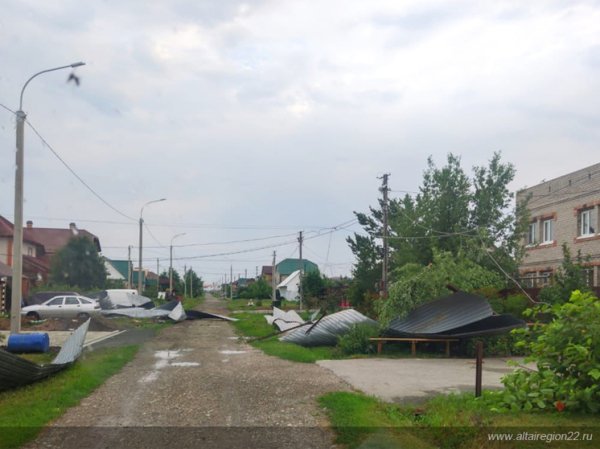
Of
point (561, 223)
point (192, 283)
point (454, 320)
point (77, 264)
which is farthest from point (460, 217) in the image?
point (192, 283)

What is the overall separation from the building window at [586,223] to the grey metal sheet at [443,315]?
40.3 feet

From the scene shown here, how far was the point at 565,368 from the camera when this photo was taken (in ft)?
27.7

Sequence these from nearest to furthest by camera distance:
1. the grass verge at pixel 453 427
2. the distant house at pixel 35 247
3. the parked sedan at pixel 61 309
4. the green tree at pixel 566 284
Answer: the grass verge at pixel 453 427
the green tree at pixel 566 284
the parked sedan at pixel 61 309
the distant house at pixel 35 247

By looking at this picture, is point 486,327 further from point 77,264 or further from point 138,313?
point 77,264

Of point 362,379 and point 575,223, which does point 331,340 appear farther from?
point 575,223

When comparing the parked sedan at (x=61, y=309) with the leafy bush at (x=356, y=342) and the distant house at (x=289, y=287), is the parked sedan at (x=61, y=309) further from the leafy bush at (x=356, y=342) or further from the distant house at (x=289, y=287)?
the distant house at (x=289, y=287)

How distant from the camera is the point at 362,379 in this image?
13.1 m

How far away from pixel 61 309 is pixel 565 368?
1253 inches

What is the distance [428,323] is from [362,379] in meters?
6.40

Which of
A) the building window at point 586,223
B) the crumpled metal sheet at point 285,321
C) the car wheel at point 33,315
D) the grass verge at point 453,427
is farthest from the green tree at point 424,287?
the car wheel at point 33,315

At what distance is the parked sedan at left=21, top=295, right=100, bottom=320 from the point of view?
3603cm

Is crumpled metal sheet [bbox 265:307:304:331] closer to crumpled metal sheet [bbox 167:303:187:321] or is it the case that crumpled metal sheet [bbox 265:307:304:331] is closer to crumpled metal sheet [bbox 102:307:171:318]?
crumpled metal sheet [bbox 167:303:187:321]

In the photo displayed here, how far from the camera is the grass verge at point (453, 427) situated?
276 inches

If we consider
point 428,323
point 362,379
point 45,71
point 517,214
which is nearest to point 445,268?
point 428,323
